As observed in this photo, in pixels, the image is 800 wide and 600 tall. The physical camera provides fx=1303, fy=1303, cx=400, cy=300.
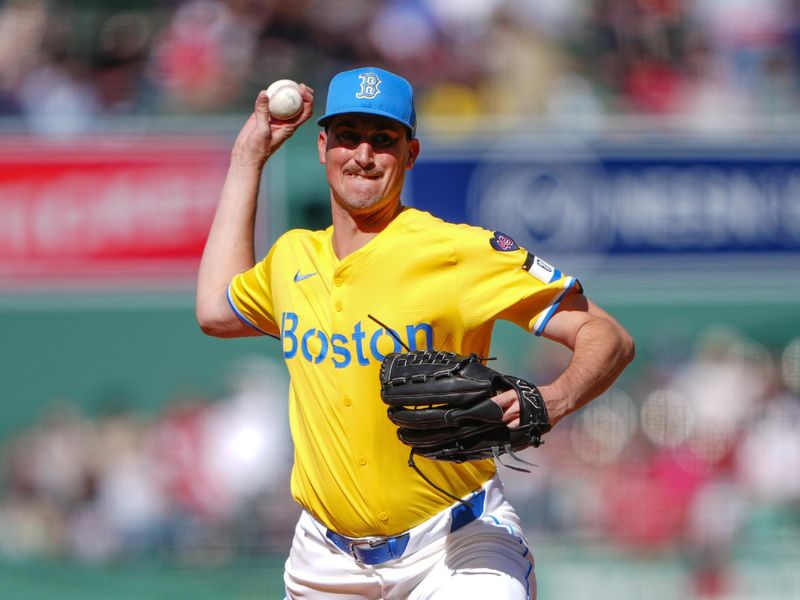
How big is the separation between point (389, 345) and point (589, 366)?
1.85 ft

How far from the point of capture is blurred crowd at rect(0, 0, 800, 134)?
1027cm

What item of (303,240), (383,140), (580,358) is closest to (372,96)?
(383,140)

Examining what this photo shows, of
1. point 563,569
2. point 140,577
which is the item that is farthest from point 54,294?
point 563,569

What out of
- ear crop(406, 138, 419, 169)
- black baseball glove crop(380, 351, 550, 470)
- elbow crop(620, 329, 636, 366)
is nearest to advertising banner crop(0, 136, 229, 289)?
ear crop(406, 138, 419, 169)

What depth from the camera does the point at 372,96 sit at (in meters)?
3.73

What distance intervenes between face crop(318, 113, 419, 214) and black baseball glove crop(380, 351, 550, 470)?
592 mm

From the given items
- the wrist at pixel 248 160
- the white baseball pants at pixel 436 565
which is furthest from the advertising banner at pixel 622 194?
the white baseball pants at pixel 436 565

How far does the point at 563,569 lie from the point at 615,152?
3.32 metres

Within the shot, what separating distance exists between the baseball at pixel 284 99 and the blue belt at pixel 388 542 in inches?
55.0

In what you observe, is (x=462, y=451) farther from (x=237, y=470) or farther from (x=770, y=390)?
(x=770, y=390)

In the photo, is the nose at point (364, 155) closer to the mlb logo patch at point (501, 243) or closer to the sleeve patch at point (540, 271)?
the mlb logo patch at point (501, 243)

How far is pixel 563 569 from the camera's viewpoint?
9.27m

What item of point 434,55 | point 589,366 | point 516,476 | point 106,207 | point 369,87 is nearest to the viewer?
point 589,366

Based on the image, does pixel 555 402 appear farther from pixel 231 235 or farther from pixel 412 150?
pixel 231 235
